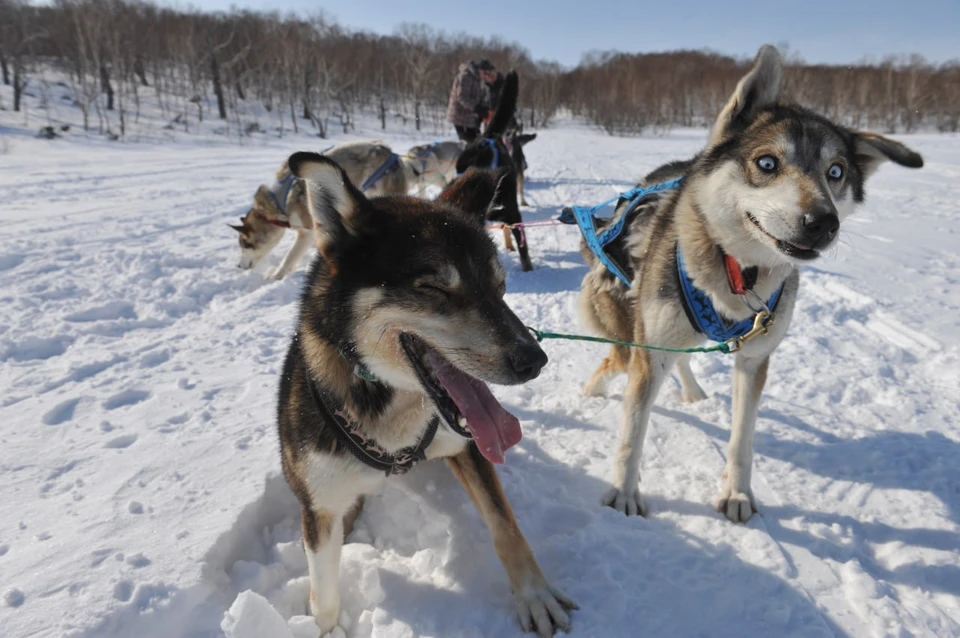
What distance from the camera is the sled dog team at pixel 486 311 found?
1603mm

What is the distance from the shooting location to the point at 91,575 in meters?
1.86

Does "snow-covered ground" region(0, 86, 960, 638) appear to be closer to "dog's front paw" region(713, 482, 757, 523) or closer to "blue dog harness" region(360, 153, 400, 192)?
"dog's front paw" region(713, 482, 757, 523)

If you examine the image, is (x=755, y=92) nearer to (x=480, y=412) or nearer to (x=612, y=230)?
(x=612, y=230)

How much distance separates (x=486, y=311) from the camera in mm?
1597

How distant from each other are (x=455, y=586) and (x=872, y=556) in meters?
1.59

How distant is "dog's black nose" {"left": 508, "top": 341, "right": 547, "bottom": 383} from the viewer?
1496 mm

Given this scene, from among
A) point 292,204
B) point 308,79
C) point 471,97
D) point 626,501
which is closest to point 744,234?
point 626,501

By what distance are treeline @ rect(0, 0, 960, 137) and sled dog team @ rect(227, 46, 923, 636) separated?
26.8 meters

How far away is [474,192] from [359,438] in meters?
A: 1.05

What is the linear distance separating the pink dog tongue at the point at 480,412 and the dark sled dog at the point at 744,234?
0.92m

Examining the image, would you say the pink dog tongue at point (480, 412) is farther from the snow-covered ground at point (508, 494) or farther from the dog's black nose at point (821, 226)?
the dog's black nose at point (821, 226)

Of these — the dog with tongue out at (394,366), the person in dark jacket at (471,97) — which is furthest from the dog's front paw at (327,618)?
the person in dark jacket at (471,97)

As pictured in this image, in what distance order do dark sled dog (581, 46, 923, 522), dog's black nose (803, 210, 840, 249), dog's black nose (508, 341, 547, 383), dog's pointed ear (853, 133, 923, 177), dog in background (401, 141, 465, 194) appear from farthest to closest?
dog in background (401, 141, 465, 194)
dog's pointed ear (853, 133, 923, 177)
dark sled dog (581, 46, 923, 522)
dog's black nose (803, 210, 840, 249)
dog's black nose (508, 341, 547, 383)

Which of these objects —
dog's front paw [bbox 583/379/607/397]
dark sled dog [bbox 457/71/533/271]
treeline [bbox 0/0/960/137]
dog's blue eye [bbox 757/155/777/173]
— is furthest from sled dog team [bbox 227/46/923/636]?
treeline [bbox 0/0/960/137]
